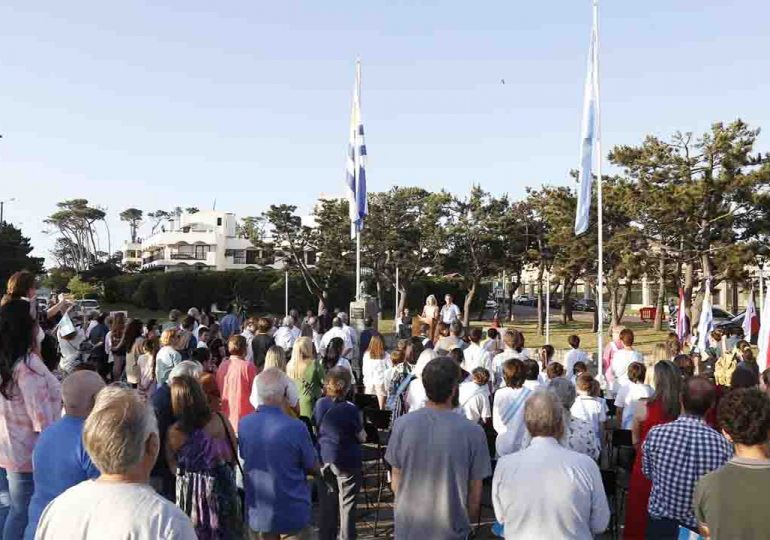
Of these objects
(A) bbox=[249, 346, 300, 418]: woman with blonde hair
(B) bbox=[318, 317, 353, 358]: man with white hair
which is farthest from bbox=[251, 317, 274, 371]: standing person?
(A) bbox=[249, 346, 300, 418]: woman with blonde hair

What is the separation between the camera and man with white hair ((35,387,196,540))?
85.3 inches

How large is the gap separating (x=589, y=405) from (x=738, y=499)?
3910 mm

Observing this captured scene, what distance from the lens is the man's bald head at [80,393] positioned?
356cm

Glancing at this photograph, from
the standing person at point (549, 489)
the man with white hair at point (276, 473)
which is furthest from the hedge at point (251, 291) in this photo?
the standing person at point (549, 489)

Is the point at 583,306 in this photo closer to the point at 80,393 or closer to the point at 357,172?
the point at 357,172

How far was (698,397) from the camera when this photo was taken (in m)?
4.04

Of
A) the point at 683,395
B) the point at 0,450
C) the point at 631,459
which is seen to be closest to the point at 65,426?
the point at 0,450

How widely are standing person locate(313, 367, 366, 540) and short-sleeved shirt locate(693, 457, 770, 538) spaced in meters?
2.96

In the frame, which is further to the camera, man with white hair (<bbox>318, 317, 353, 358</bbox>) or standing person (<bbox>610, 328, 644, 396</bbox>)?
man with white hair (<bbox>318, 317, 353, 358</bbox>)

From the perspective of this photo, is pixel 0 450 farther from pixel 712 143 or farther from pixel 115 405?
pixel 712 143

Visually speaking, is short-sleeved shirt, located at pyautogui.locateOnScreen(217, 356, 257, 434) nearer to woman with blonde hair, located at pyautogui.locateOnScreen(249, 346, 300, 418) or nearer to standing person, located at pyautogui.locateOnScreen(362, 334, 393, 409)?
woman with blonde hair, located at pyautogui.locateOnScreen(249, 346, 300, 418)

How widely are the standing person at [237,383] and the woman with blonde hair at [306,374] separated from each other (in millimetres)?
524

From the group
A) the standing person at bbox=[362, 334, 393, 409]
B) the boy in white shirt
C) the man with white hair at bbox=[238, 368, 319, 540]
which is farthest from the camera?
the standing person at bbox=[362, 334, 393, 409]

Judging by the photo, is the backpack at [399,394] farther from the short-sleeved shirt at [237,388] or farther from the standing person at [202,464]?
the standing person at [202,464]
